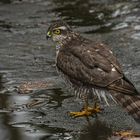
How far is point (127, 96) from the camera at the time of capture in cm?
696

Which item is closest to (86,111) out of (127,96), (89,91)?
(89,91)

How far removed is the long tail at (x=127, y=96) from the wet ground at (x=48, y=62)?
31cm

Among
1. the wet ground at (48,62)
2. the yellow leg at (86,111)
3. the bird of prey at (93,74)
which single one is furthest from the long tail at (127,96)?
the yellow leg at (86,111)

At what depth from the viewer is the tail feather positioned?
678 centimetres

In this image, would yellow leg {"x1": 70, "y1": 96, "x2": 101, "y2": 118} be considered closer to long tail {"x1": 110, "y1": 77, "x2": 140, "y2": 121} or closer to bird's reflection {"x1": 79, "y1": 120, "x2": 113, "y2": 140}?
bird's reflection {"x1": 79, "y1": 120, "x2": 113, "y2": 140}

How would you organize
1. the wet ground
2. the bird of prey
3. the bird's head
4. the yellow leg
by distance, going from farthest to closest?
the bird's head
the yellow leg
the wet ground
the bird of prey

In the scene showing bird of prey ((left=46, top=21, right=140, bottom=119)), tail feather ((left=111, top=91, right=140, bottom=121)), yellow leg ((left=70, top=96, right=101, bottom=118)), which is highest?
bird of prey ((left=46, top=21, right=140, bottom=119))

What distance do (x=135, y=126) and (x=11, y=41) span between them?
5225 millimetres

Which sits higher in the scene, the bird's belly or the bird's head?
the bird's head

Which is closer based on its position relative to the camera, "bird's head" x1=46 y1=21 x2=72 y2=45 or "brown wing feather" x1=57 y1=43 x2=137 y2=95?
"brown wing feather" x1=57 y1=43 x2=137 y2=95

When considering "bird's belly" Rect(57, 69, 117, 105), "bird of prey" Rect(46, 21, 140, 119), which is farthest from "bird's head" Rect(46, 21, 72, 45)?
"bird's belly" Rect(57, 69, 117, 105)

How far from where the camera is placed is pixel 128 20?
1271 cm

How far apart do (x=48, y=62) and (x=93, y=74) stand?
3.15 meters

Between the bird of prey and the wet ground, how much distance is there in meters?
0.34
